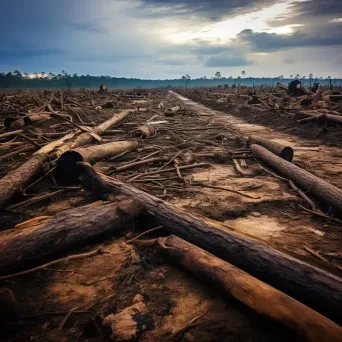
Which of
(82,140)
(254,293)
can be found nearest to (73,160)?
(82,140)

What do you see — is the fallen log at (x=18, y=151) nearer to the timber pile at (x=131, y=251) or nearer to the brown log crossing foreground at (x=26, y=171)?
the timber pile at (x=131, y=251)

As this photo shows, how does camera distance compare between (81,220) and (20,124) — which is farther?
(20,124)

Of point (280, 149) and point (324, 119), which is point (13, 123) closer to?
point (280, 149)

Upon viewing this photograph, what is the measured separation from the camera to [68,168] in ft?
17.3

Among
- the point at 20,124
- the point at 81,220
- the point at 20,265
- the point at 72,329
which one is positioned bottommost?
the point at 72,329

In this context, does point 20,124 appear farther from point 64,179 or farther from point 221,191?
point 221,191

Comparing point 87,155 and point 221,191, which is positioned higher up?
point 87,155

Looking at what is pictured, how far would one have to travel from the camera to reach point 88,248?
10.5 feet

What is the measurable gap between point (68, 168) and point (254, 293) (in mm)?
4205

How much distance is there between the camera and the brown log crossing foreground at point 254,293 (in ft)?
5.95

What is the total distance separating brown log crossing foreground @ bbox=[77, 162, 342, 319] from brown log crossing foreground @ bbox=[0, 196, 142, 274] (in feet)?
1.36

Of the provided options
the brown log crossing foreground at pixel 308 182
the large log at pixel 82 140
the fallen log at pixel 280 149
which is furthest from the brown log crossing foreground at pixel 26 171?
the fallen log at pixel 280 149

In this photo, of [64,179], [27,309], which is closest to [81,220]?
[27,309]

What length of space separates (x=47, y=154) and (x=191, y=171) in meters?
3.13
